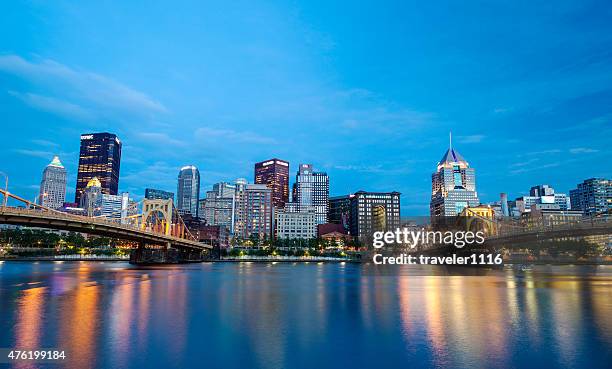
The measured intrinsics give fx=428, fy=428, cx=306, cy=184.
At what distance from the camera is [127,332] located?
23.0 metres

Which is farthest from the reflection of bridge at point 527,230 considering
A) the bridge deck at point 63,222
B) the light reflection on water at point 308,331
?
the bridge deck at point 63,222

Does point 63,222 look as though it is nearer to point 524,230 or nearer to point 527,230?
point 527,230

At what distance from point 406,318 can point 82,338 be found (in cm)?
1932

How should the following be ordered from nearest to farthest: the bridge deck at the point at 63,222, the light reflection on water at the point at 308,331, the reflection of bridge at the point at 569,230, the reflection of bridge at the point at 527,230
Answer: the light reflection on water at the point at 308,331
the reflection of bridge at the point at 569,230
the bridge deck at the point at 63,222
the reflection of bridge at the point at 527,230

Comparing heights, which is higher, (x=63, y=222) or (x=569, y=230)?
(x=63, y=222)

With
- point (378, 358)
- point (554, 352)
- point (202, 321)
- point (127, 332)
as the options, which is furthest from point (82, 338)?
point (554, 352)

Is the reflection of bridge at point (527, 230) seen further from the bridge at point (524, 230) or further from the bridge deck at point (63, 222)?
the bridge deck at point (63, 222)

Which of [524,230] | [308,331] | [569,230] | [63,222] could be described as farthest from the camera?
[524,230]

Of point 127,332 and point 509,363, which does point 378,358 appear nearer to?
point 509,363

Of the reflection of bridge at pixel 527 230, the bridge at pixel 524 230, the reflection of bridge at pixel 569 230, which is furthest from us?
the bridge at pixel 524 230

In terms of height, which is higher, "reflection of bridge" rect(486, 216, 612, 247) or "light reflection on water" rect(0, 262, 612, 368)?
"reflection of bridge" rect(486, 216, 612, 247)

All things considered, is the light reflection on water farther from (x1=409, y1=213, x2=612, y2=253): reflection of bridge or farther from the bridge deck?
(x1=409, y1=213, x2=612, y2=253): reflection of bridge

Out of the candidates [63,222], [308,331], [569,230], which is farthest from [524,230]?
[63,222]

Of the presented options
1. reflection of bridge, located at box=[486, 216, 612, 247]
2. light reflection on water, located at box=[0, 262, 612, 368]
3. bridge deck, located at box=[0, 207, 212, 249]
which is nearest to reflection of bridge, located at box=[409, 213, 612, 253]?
reflection of bridge, located at box=[486, 216, 612, 247]
